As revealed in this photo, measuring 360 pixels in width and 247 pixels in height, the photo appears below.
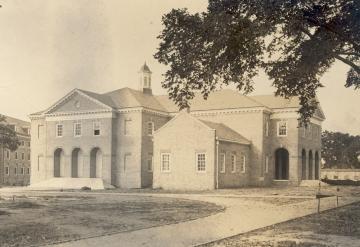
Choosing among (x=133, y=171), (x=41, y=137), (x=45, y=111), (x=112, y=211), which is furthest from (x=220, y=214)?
(x=41, y=137)

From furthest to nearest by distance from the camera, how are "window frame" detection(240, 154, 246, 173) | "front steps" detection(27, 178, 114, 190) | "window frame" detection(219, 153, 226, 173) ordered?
1. "front steps" detection(27, 178, 114, 190)
2. "window frame" detection(240, 154, 246, 173)
3. "window frame" detection(219, 153, 226, 173)

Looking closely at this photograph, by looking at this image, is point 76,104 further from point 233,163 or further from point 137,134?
point 233,163

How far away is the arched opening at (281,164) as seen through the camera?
187 feet

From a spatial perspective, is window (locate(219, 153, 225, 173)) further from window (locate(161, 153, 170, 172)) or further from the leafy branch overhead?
the leafy branch overhead

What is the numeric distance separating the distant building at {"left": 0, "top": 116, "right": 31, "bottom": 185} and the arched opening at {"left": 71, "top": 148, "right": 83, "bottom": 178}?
3537 centimetres

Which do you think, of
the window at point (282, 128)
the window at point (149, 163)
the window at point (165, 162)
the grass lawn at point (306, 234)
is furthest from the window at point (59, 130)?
the grass lawn at point (306, 234)

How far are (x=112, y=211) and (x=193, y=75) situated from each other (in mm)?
7375

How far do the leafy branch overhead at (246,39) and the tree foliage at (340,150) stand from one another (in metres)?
85.0

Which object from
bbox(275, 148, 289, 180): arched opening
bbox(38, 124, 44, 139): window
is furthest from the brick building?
bbox(38, 124, 44, 139): window

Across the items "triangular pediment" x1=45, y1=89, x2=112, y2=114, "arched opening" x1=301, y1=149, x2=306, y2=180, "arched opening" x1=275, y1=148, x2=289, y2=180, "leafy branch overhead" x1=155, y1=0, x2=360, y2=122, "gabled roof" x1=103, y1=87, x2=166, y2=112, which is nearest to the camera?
"leafy branch overhead" x1=155, y1=0, x2=360, y2=122

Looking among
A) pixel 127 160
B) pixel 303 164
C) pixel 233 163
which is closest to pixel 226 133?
pixel 233 163

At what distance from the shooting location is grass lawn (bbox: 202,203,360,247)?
1338 centimetres

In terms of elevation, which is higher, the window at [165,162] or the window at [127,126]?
the window at [127,126]

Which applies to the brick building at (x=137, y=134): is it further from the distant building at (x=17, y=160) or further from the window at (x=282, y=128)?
the distant building at (x=17, y=160)
